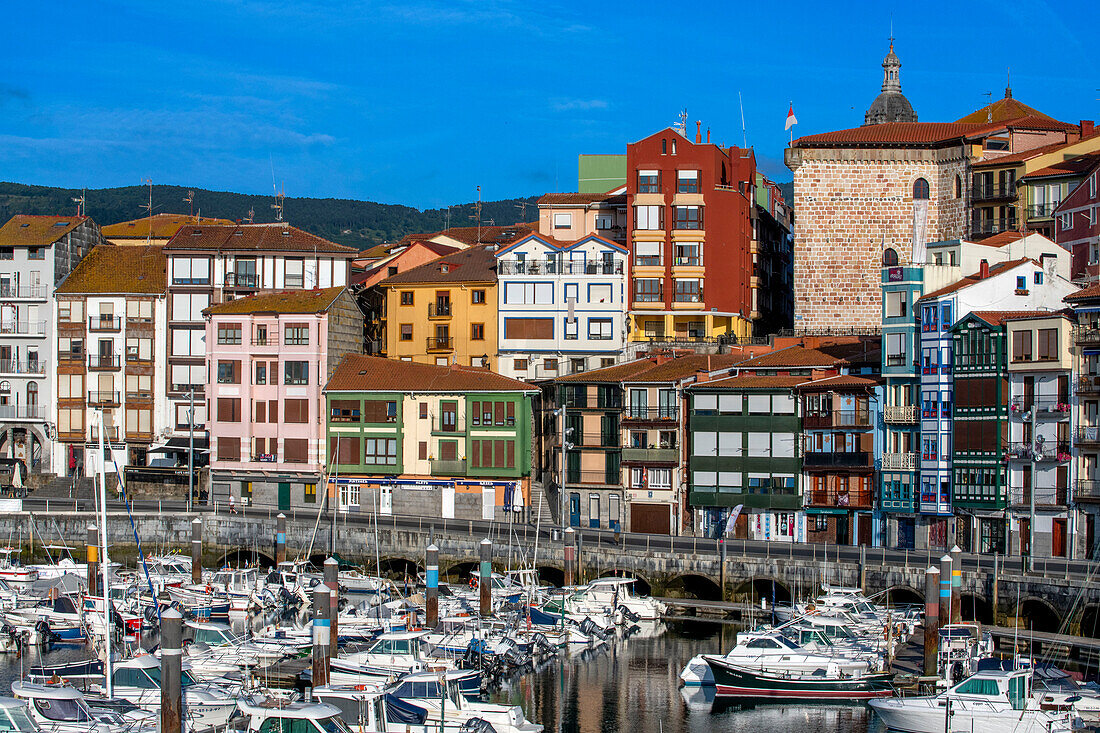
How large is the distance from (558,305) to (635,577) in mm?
28391

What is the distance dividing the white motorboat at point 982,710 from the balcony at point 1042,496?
22553 mm

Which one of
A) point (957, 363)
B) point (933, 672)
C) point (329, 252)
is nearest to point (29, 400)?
point (329, 252)

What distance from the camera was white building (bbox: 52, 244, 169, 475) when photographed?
10319cm

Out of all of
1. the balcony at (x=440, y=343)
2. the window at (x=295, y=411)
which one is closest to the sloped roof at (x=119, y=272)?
the window at (x=295, y=411)

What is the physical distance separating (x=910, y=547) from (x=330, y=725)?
132ft

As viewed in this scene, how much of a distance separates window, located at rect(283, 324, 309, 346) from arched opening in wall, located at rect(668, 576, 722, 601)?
1234 inches

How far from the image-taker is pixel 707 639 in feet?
228

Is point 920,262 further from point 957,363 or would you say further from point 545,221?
point 545,221

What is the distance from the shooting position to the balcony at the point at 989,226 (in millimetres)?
98625

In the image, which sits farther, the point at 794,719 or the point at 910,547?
the point at 910,547

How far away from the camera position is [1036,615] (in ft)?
222

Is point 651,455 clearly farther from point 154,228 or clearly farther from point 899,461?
point 154,228

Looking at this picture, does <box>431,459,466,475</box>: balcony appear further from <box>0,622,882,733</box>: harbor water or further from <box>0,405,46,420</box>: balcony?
<box>0,405,46,420</box>: balcony

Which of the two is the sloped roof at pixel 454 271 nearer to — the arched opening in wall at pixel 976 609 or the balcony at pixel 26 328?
the balcony at pixel 26 328
